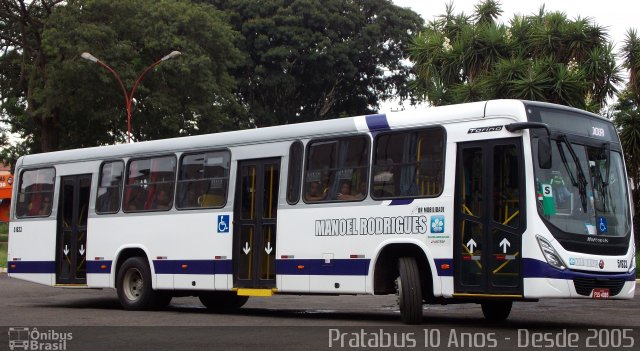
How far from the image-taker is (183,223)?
16828 mm

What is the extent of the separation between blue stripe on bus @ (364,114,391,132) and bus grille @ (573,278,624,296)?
3514 mm

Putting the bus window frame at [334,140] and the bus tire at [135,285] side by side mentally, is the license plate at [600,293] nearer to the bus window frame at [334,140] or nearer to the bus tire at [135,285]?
the bus window frame at [334,140]

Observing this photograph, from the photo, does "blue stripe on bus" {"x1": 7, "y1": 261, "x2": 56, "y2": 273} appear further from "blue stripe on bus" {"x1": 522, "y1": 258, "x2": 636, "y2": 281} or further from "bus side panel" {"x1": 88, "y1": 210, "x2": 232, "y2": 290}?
"blue stripe on bus" {"x1": 522, "y1": 258, "x2": 636, "y2": 281}

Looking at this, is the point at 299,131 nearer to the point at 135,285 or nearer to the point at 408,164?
the point at 408,164

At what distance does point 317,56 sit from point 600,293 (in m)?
43.5

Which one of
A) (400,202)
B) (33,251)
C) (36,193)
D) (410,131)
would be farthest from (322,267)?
(36,193)

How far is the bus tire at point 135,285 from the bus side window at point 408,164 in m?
5.20

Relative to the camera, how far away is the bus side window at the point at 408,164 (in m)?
13.4

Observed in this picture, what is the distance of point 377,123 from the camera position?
14.2 m

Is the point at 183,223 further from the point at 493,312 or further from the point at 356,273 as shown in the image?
the point at 493,312

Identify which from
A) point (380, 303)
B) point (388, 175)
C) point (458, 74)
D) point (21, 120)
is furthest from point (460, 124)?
point (21, 120)

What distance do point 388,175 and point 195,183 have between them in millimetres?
4154

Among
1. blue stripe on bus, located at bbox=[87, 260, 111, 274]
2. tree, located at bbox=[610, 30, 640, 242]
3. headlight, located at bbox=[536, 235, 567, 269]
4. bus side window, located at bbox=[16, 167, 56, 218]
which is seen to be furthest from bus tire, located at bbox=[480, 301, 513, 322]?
tree, located at bbox=[610, 30, 640, 242]

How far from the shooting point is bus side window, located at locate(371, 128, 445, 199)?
13398 millimetres
